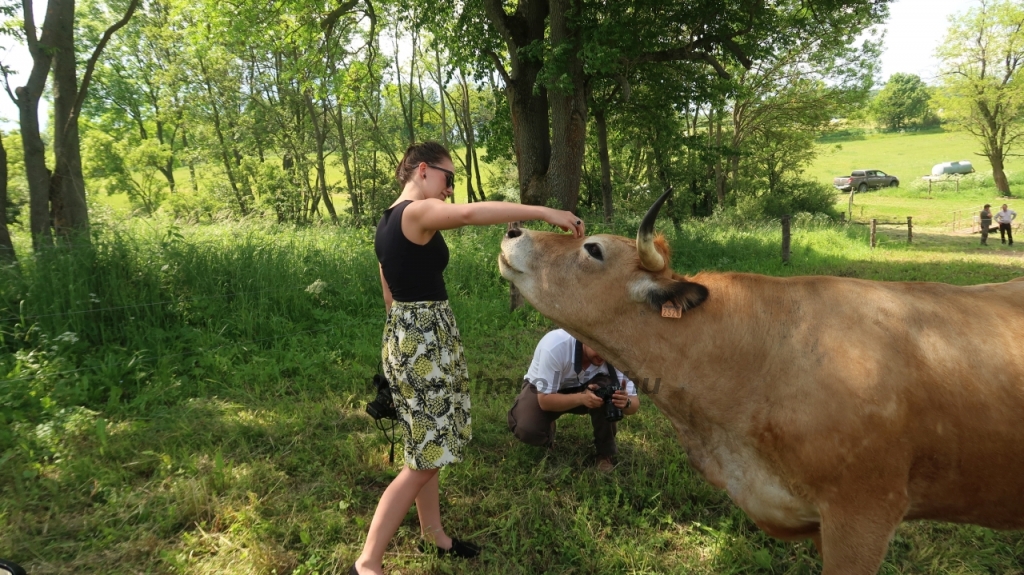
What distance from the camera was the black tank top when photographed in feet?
8.23

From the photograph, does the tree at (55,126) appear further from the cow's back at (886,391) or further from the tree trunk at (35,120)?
the cow's back at (886,391)

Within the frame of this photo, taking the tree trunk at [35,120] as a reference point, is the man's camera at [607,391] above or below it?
below

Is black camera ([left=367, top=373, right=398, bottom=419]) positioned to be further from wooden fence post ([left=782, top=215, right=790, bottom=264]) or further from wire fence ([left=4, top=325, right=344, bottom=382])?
wooden fence post ([left=782, top=215, right=790, bottom=264])

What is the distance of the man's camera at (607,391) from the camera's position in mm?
3342

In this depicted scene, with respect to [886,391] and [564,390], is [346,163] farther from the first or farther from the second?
[886,391]

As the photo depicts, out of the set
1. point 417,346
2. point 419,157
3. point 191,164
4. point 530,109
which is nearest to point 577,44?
point 530,109

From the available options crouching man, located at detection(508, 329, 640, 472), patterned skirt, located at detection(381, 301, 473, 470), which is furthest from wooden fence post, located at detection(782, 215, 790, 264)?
patterned skirt, located at detection(381, 301, 473, 470)

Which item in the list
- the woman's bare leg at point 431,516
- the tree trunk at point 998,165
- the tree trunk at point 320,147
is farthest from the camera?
the tree trunk at point 998,165

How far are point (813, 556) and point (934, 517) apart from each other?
0.84 meters

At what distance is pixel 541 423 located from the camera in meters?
3.73

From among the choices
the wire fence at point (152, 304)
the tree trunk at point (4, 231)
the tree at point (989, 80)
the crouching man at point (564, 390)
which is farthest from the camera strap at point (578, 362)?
the tree at point (989, 80)

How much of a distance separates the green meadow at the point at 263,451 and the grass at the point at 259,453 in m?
0.02

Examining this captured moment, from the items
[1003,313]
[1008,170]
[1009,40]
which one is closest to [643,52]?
[1003,313]

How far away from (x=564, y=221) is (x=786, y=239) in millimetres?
11530
